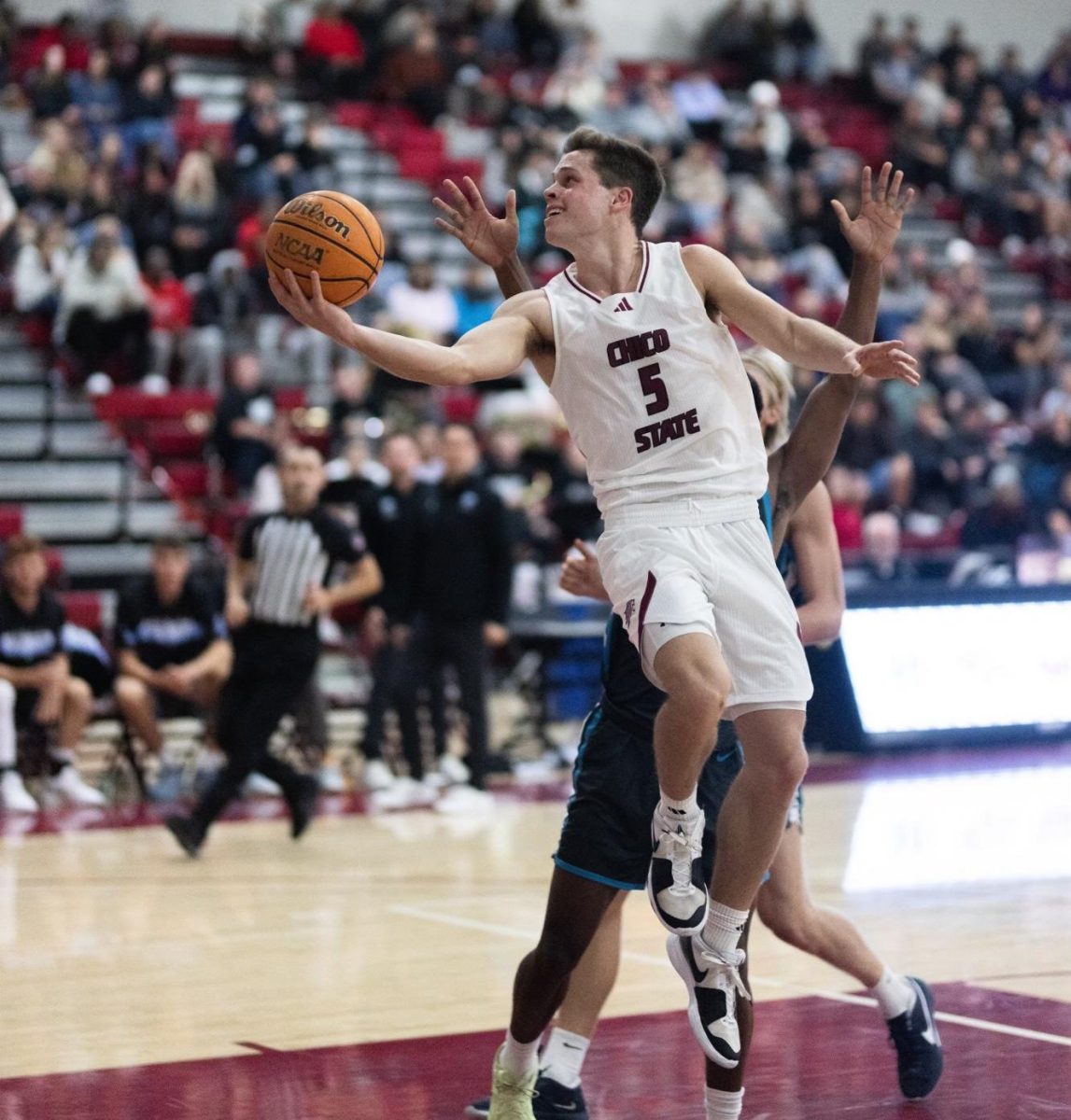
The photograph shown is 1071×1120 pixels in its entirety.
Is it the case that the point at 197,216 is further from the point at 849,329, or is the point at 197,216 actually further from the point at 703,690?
the point at 703,690

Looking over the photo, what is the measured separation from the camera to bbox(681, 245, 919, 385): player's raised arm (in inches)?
175

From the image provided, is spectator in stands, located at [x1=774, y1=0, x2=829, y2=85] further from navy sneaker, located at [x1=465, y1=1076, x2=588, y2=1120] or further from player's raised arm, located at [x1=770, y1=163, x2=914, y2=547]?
navy sneaker, located at [x1=465, y1=1076, x2=588, y2=1120]

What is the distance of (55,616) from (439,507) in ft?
7.78

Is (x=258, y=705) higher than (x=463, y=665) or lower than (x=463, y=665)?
higher

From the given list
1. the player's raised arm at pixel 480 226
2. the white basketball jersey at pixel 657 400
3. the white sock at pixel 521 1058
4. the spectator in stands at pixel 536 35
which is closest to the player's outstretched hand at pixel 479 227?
the player's raised arm at pixel 480 226

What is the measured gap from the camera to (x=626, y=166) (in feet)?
16.0

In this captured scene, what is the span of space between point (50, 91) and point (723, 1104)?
1527cm

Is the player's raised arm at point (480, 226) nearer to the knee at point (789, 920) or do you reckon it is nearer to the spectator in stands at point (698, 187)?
the knee at point (789, 920)

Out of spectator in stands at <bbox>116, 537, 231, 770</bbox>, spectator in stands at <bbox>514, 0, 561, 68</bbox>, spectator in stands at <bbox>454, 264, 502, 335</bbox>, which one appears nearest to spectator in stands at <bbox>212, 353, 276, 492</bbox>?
spectator in stands at <bbox>454, 264, 502, 335</bbox>

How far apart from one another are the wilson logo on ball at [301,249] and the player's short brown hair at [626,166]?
0.73 meters

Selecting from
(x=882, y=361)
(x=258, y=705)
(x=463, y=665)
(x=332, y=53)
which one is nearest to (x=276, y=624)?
(x=258, y=705)

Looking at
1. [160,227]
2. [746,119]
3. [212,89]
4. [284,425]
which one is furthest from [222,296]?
[746,119]

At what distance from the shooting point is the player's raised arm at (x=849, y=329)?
4.80 metres

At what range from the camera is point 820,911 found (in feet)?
17.6
